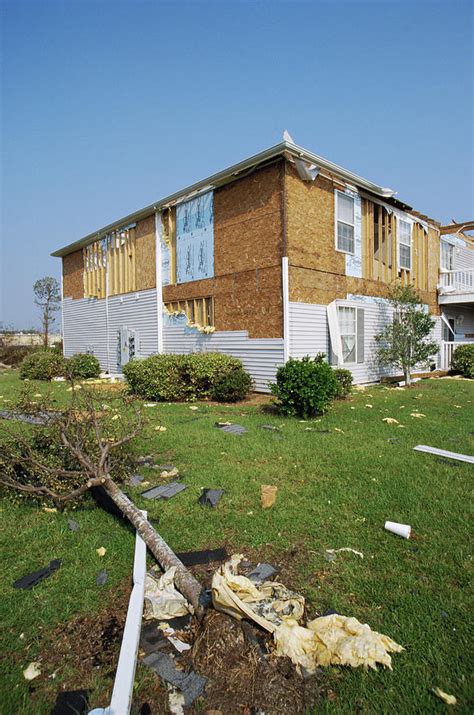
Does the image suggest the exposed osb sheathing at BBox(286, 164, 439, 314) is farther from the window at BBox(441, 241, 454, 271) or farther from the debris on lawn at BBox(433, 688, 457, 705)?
the debris on lawn at BBox(433, 688, 457, 705)

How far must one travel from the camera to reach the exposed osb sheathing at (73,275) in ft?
65.7

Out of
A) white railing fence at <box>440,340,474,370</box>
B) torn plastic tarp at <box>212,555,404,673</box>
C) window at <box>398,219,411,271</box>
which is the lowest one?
torn plastic tarp at <box>212,555,404,673</box>

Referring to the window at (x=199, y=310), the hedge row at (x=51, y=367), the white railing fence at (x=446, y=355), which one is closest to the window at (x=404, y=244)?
the white railing fence at (x=446, y=355)

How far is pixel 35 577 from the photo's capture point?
2.98 meters

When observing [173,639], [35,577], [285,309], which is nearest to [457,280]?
[285,309]

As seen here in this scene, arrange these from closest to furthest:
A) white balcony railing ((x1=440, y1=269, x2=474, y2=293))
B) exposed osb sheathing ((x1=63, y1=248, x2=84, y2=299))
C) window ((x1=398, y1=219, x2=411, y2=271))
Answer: window ((x1=398, y1=219, x2=411, y2=271)), white balcony railing ((x1=440, y1=269, x2=474, y2=293)), exposed osb sheathing ((x1=63, y1=248, x2=84, y2=299))

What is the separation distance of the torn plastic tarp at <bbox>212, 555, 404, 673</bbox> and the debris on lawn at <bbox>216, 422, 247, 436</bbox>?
162 inches

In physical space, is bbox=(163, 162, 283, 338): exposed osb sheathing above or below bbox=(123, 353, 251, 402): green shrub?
above

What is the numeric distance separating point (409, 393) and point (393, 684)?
9.94m

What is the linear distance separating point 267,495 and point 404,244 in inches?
531

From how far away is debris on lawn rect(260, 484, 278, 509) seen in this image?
4.02 metres

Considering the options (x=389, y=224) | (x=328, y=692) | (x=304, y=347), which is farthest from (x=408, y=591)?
(x=389, y=224)

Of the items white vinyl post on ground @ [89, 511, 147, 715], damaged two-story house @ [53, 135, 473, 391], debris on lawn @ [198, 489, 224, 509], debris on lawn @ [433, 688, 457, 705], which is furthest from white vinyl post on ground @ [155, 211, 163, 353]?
debris on lawn @ [433, 688, 457, 705]

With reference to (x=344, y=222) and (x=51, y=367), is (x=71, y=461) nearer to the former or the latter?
(x=344, y=222)
